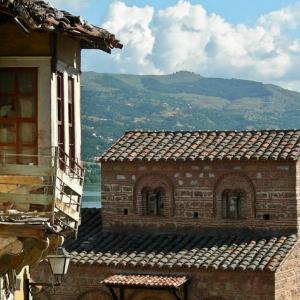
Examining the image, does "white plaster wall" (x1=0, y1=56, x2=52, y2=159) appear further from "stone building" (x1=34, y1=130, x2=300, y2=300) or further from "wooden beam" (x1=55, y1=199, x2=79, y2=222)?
"stone building" (x1=34, y1=130, x2=300, y2=300)

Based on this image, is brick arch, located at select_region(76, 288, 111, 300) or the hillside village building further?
brick arch, located at select_region(76, 288, 111, 300)

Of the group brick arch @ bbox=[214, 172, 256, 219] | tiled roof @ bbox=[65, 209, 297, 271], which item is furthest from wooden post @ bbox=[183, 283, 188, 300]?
brick arch @ bbox=[214, 172, 256, 219]

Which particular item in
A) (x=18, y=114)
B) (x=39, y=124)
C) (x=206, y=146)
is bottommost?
(x=39, y=124)

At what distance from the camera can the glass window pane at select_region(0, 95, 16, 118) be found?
1238 centimetres

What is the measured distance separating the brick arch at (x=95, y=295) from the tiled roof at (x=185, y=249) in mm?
964

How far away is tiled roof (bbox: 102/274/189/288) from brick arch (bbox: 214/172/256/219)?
3.15m

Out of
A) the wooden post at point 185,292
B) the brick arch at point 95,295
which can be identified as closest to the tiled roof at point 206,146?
the wooden post at point 185,292

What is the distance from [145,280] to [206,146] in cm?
490

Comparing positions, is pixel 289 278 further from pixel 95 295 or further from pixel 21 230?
pixel 21 230

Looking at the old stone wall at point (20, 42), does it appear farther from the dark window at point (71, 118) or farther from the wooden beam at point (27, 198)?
the wooden beam at point (27, 198)

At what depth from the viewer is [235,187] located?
29.7 metres

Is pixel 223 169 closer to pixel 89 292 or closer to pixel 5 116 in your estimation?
pixel 89 292

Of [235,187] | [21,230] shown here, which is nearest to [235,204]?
[235,187]

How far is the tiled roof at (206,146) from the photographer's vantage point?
95.3 feet
